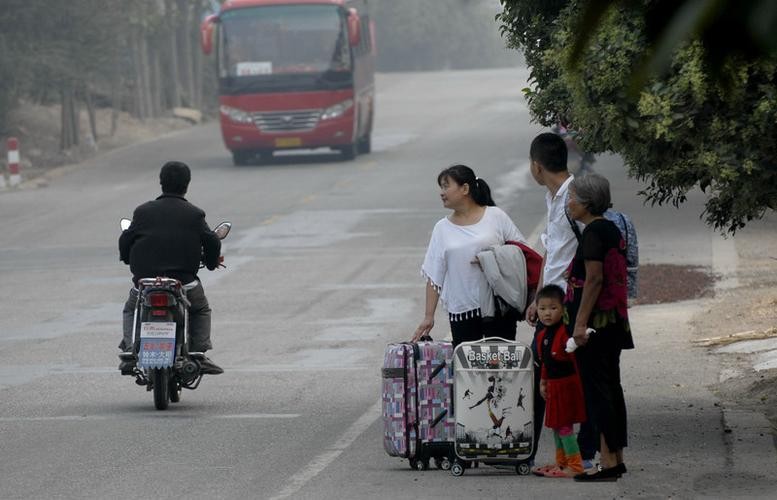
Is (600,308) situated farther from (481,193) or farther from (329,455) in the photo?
(329,455)

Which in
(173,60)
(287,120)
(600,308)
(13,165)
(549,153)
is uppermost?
(173,60)

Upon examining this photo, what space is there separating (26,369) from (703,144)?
7020 millimetres

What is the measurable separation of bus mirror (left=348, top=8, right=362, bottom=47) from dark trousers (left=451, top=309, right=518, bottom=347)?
25.5 metres

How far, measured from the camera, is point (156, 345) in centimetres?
1023

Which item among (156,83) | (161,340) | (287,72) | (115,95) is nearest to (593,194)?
(161,340)

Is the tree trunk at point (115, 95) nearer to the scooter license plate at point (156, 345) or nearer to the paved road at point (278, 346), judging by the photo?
the paved road at point (278, 346)

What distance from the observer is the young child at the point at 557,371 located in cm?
747

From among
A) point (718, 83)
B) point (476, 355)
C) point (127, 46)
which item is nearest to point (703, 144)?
point (476, 355)

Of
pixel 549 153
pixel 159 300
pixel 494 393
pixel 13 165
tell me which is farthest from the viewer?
pixel 13 165

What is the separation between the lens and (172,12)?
43.9 metres

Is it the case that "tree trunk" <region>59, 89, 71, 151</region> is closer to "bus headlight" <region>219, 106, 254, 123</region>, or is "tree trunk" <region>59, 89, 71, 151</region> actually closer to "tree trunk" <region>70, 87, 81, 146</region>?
"tree trunk" <region>70, 87, 81, 146</region>

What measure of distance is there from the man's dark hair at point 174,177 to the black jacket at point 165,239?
0.07 m

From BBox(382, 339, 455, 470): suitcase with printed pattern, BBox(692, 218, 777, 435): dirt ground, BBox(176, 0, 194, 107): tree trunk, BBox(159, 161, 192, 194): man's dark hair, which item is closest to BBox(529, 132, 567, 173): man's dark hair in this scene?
BBox(382, 339, 455, 470): suitcase with printed pattern

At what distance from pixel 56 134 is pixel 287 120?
9.35 meters
